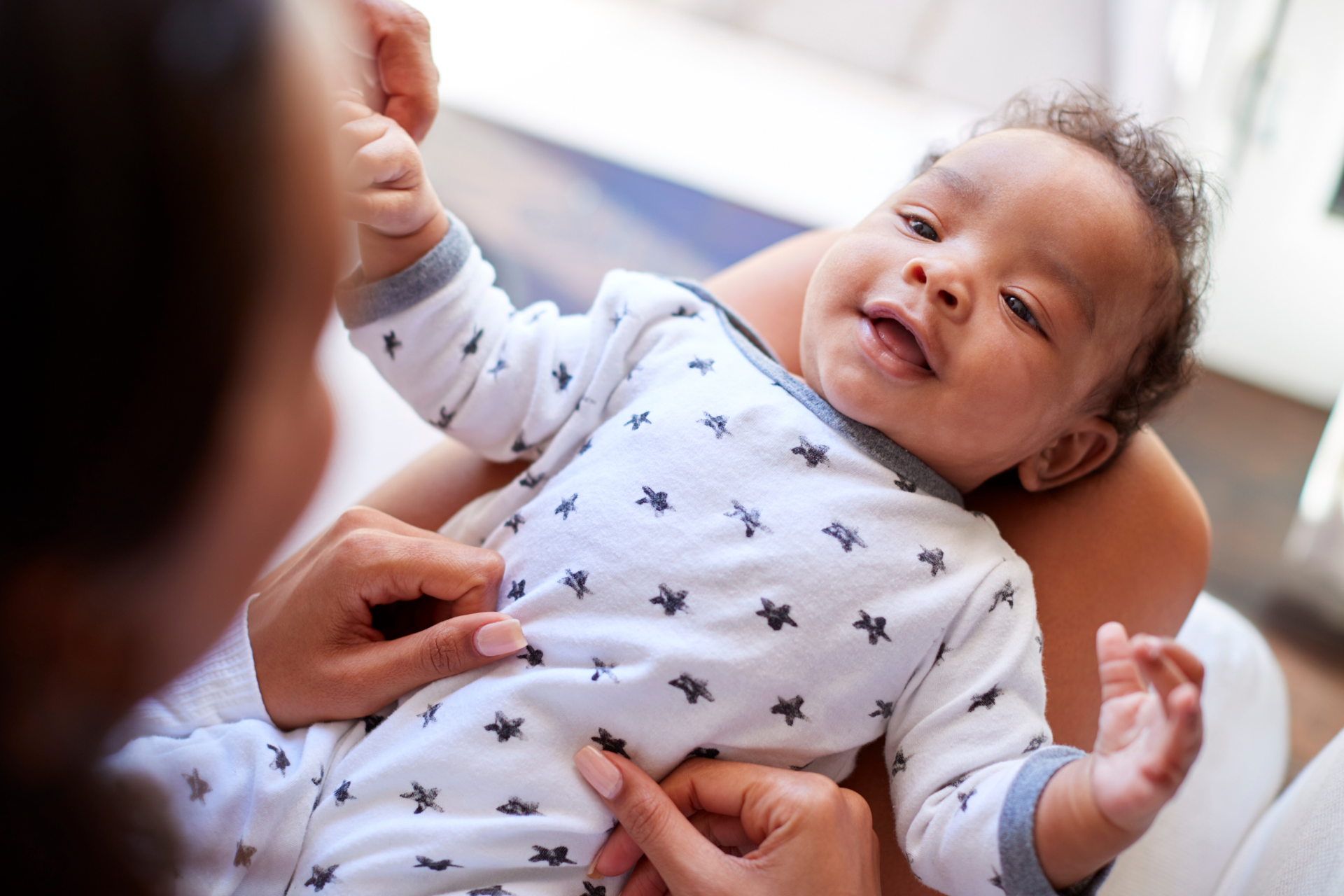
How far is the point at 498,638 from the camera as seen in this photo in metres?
0.91

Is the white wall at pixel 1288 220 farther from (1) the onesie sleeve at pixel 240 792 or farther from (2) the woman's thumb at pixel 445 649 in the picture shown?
(1) the onesie sleeve at pixel 240 792

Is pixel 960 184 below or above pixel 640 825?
above

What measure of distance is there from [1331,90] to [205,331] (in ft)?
8.60


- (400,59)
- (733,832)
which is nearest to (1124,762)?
(733,832)

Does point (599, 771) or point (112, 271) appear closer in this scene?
point (112, 271)

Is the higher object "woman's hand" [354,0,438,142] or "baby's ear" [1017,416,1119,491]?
"woman's hand" [354,0,438,142]

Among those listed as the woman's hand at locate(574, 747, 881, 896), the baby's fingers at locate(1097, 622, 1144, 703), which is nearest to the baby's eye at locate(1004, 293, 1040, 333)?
the baby's fingers at locate(1097, 622, 1144, 703)

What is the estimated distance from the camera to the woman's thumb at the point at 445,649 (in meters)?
0.91

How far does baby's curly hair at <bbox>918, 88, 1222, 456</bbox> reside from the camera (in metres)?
1.05

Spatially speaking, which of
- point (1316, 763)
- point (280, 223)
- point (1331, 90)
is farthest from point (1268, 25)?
point (280, 223)

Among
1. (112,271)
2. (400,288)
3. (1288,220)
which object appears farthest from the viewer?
(1288,220)

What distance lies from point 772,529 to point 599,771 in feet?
0.92

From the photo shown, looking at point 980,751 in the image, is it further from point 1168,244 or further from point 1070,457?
point 1168,244

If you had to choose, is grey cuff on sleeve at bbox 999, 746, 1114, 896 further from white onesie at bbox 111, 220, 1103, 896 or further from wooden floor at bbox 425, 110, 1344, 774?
wooden floor at bbox 425, 110, 1344, 774
